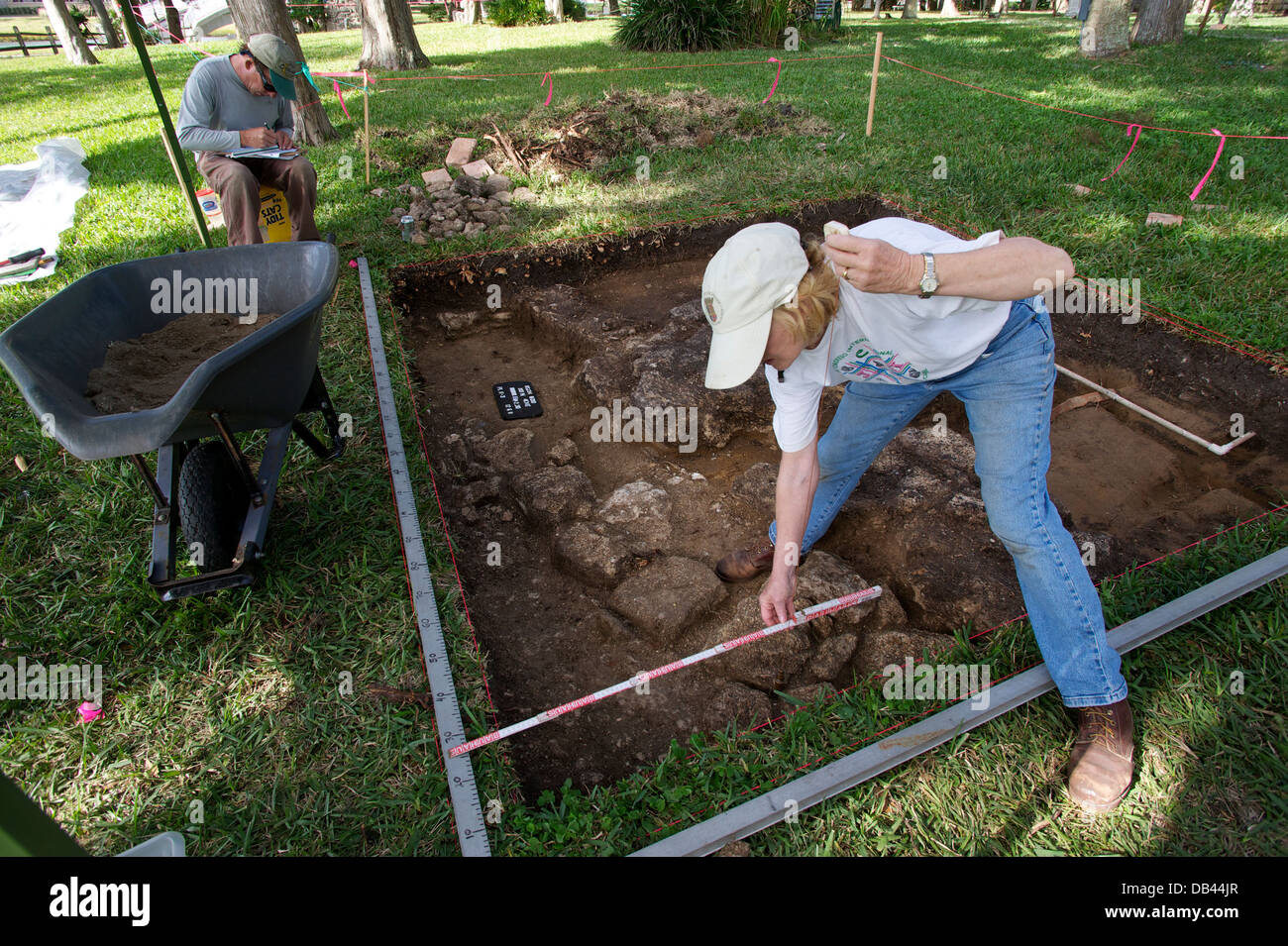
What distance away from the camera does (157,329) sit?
272cm

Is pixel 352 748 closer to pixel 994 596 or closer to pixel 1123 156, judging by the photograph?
pixel 994 596

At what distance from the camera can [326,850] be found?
72.4 inches

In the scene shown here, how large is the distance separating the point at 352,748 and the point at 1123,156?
761 cm

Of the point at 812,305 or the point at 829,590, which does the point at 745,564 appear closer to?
the point at 829,590

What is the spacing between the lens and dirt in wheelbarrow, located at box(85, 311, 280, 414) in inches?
91.0

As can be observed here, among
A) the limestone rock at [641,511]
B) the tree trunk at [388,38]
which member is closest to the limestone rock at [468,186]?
the limestone rock at [641,511]

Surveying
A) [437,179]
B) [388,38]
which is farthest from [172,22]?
[437,179]

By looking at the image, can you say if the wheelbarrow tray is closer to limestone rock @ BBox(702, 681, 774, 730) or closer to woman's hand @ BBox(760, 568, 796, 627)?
woman's hand @ BBox(760, 568, 796, 627)

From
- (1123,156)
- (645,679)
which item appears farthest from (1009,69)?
(645,679)

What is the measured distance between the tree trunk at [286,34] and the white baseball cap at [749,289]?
19.5 ft

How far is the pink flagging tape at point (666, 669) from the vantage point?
6.72 ft

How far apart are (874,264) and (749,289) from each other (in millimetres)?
280

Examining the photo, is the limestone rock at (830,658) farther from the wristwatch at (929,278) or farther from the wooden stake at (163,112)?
the wooden stake at (163,112)

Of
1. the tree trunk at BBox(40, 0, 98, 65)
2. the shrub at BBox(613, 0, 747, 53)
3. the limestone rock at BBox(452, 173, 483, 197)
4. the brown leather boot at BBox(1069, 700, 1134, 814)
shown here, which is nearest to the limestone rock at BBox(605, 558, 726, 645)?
the brown leather boot at BBox(1069, 700, 1134, 814)
